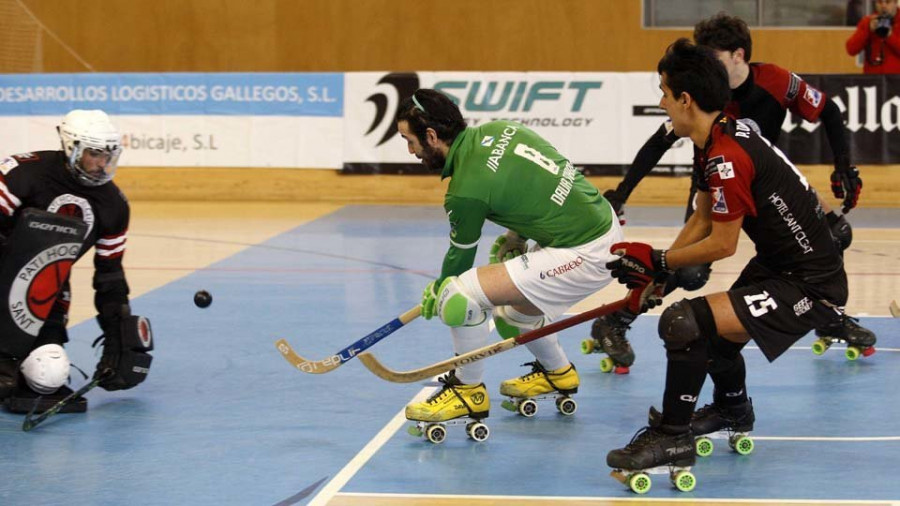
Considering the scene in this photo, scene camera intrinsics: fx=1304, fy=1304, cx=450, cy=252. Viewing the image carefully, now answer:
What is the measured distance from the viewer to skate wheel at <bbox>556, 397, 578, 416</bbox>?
6.33 metres

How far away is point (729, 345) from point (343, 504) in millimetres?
1694

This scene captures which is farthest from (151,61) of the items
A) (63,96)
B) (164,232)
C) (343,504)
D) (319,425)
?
(343,504)

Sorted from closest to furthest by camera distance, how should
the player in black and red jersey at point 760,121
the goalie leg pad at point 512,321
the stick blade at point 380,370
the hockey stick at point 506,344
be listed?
the hockey stick at point 506,344, the stick blade at point 380,370, the goalie leg pad at point 512,321, the player in black and red jersey at point 760,121

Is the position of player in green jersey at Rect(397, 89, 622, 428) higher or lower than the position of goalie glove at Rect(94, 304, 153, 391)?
higher

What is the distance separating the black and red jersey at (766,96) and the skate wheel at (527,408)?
2.12 m

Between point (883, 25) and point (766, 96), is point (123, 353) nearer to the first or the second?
point (766, 96)

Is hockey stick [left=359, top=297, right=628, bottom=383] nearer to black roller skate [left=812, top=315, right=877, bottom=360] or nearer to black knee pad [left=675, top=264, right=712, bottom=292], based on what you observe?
black knee pad [left=675, top=264, right=712, bottom=292]

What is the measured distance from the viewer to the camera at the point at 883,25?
595 inches

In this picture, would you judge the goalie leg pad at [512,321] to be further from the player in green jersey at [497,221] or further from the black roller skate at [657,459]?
the black roller skate at [657,459]

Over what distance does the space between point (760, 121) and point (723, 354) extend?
2293mm

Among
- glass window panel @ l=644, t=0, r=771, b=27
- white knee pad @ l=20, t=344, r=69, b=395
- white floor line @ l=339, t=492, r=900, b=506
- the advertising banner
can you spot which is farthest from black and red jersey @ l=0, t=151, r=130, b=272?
glass window panel @ l=644, t=0, r=771, b=27

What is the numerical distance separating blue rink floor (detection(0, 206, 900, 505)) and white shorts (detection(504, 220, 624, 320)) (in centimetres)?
65

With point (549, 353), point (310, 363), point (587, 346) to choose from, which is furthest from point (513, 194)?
point (587, 346)

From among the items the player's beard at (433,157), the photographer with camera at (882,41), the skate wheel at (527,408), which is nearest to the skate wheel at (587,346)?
the skate wheel at (527,408)
